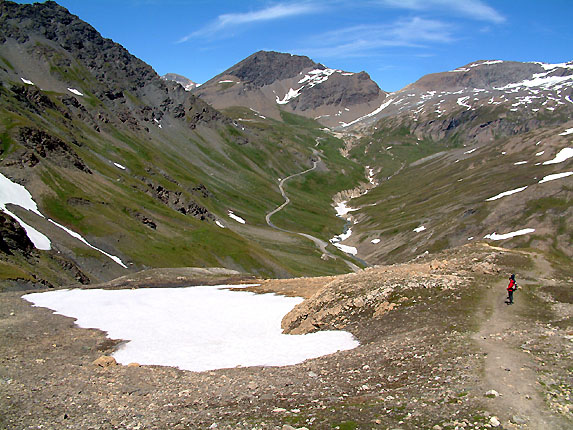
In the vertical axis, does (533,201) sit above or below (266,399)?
above

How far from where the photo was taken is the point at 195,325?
1442 inches

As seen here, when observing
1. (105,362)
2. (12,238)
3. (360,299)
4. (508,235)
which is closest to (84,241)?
(12,238)

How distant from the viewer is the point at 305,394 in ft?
60.7

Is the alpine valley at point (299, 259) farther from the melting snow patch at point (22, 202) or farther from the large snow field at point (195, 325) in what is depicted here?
the large snow field at point (195, 325)

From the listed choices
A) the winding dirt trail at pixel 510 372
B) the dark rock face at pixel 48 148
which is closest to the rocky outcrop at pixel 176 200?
the dark rock face at pixel 48 148

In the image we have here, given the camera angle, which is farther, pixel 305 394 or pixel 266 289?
pixel 266 289

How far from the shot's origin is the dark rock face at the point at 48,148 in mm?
112625

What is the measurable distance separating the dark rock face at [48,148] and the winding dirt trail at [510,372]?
10823 centimetres

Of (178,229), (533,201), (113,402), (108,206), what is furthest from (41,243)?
(533,201)

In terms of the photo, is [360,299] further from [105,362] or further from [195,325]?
[105,362]

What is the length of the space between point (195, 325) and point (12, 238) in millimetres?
50318

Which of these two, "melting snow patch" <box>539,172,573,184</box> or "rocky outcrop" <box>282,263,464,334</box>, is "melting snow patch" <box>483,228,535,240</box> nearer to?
"melting snow patch" <box>539,172,573,184</box>

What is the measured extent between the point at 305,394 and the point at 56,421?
929cm

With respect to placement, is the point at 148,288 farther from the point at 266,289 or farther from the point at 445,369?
the point at 445,369
